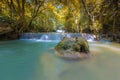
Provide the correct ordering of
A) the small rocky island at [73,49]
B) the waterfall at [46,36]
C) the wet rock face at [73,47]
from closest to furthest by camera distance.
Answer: the small rocky island at [73,49] → the wet rock face at [73,47] → the waterfall at [46,36]

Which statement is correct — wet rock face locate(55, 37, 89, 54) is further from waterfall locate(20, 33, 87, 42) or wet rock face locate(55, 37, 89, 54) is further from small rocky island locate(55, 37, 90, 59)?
waterfall locate(20, 33, 87, 42)

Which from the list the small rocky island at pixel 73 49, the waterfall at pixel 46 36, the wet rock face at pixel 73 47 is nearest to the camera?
the small rocky island at pixel 73 49

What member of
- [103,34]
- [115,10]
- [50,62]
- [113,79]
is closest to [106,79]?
[113,79]

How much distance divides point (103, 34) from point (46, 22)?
31.8ft

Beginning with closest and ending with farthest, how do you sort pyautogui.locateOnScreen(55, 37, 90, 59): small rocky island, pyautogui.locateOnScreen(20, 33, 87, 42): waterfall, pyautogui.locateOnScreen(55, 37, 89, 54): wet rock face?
pyautogui.locateOnScreen(55, 37, 90, 59): small rocky island
pyautogui.locateOnScreen(55, 37, 89, 54): wet rock face
pyautogui.locateOnScreen(20, 33, 87, 42): waterfall

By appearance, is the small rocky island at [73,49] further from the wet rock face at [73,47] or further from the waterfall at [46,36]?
the waterfall at [46,36]

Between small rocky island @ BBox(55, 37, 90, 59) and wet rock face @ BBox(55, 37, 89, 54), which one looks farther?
wet rock face @ BBox(55, 37, 89, 54)

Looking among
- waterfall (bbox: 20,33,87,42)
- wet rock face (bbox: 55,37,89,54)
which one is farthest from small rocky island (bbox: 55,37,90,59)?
waterfall (bbox: 20,33,87,42)

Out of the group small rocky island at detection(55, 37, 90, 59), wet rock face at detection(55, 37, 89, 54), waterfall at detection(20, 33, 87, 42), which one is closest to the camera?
small rocky island at detection(55, 37, 90, 59)

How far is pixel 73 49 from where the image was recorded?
667 cm

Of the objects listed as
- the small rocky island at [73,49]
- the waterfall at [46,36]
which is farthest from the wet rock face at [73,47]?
the waterfall at [46,36]

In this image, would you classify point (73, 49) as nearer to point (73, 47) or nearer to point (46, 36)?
point (73, 47)

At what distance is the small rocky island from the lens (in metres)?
6.36

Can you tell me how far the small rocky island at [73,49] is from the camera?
251 inches
